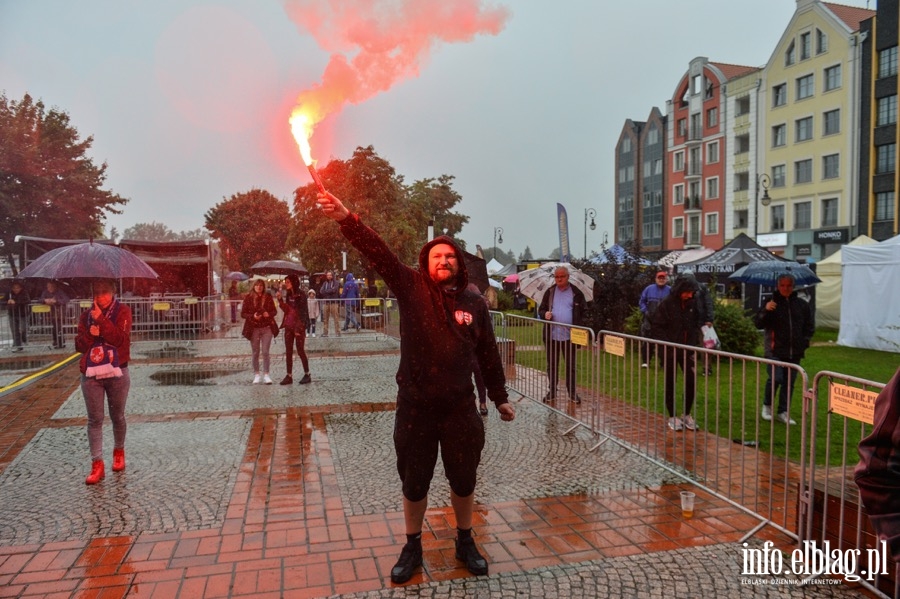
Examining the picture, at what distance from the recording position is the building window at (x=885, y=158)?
127 ft

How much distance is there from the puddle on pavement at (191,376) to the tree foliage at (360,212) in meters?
15.9

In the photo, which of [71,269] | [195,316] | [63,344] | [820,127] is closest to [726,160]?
[820,127]

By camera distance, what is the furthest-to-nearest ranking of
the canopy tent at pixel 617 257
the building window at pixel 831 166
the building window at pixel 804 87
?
the building window at pixel 804 87
the building window at pixel 831 166
the canopy tent at pixel 617 257

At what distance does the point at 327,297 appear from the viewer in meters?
21.4

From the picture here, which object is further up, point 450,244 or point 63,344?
point 450,244

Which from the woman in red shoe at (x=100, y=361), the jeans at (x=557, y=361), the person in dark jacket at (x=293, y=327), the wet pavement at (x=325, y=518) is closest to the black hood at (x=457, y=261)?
the wet pavement at (x=325, y=518)

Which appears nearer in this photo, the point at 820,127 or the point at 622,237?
the point at 820,127

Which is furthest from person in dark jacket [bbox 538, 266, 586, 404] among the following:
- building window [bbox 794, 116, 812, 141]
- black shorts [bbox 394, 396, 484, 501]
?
building window [bbox 794, 116, 812, 141]

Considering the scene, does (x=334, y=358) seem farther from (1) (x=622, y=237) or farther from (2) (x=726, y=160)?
(1) (x=622, y=237)

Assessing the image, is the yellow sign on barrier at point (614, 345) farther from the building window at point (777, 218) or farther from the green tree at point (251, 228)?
the green tree at point (251, 228)

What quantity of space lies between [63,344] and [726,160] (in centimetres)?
4859

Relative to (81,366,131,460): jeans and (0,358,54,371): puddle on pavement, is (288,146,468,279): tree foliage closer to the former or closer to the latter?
(0,358,54,371): puddle on pavement

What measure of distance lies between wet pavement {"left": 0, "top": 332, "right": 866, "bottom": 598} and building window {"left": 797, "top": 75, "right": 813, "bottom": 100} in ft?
148

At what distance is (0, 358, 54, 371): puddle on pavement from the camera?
13326 millimetres
